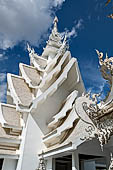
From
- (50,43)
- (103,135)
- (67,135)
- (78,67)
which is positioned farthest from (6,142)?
(50,43)

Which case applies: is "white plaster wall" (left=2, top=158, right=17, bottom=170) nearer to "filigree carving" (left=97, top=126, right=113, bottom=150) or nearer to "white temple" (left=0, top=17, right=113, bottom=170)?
"white temple" (left=0, top=17, right=113, bottom=170)

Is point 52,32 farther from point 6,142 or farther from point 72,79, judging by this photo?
point 6,142

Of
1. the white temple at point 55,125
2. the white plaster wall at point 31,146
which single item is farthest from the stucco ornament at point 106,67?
the white plaster wall at point 31,146

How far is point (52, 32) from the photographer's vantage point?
12609 millimetres

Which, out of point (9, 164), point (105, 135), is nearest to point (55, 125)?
point (9, 164)

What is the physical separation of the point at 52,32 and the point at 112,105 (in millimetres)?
10598

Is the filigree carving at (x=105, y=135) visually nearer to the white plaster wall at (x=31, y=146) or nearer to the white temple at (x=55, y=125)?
the white temple at (x=55, y=125)

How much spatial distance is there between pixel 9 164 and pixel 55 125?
2458 millimetres

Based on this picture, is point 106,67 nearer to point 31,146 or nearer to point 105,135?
point 105,135

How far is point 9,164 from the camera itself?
6.22 meters

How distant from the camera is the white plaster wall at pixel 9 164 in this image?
→ 614 centimetres

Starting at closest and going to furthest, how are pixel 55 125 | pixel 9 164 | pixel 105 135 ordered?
pixel 105 135, pixel 9 164, pixel 55 125

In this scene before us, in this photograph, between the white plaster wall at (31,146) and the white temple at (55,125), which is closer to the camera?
the white temple at (55,125)

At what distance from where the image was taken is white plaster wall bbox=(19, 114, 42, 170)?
19.8ft
